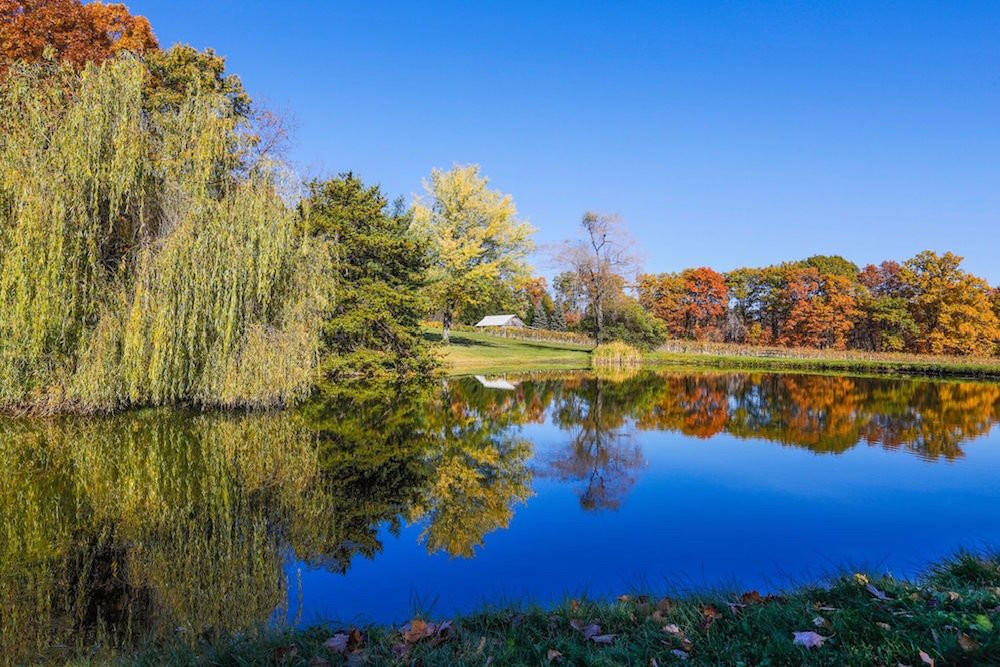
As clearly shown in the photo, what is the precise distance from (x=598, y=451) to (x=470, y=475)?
3365mm

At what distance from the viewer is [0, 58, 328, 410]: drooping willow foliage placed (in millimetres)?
11352

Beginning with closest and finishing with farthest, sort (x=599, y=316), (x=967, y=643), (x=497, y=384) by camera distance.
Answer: (x=967, y=643), (x=497, y=384), (x=599, y=316)

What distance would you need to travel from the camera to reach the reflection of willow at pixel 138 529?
4488mm

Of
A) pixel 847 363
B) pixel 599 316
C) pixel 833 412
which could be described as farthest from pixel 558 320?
pixel 833 412

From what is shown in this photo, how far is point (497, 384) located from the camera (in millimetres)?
26422

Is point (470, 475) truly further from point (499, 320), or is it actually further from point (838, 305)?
point (499, 320)

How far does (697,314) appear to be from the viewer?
214 feet

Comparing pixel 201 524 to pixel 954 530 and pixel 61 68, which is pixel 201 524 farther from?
pixel 61 68

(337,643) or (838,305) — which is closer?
(337,643)

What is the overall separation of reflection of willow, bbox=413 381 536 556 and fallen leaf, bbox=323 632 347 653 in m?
2.78

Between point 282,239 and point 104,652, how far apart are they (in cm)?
1168

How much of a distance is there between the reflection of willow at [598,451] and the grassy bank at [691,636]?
4255 millimetres

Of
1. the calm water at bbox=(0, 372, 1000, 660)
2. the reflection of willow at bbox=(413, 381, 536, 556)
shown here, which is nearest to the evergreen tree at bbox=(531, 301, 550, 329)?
the reflection of willow at bbox=(413, 381, 536, 556)

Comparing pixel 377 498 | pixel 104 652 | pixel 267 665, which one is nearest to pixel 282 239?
pixel 377 498
